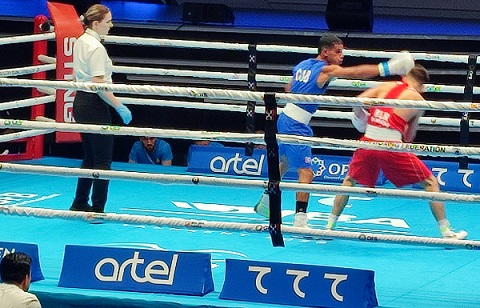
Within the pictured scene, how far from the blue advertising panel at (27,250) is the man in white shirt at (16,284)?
101cm

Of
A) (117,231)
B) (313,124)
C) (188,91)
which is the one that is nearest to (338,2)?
(313,124)

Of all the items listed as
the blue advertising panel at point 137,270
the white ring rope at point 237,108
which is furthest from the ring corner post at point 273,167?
the white ring rope at point 237,108

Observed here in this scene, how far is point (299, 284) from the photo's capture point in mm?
5129

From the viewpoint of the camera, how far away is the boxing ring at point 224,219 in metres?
5.02

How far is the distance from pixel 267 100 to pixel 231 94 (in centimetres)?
18

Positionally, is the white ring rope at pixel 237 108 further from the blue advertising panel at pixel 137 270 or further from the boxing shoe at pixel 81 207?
the blue advertising panel at pixel 137 270

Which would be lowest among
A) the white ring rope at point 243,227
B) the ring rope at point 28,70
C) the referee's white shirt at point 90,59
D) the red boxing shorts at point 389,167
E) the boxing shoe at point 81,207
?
the boxing shoe at point 81,207

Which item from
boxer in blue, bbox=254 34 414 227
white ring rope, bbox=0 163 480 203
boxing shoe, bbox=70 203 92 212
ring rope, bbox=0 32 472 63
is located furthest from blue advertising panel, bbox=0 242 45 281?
ring rope, bbox=0 32 472 63

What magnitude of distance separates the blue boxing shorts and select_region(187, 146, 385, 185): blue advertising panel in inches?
66.1

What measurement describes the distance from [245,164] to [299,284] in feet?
12.1

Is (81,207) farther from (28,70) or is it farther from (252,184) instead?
(252,184)

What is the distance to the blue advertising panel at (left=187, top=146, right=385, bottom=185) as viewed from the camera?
862 centimetres

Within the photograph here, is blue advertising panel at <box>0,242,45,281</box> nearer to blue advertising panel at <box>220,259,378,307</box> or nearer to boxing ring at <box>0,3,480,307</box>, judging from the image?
boxing ring at <box>0,3,480,307</box>

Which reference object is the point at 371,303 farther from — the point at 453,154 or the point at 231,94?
the point at 231,94
